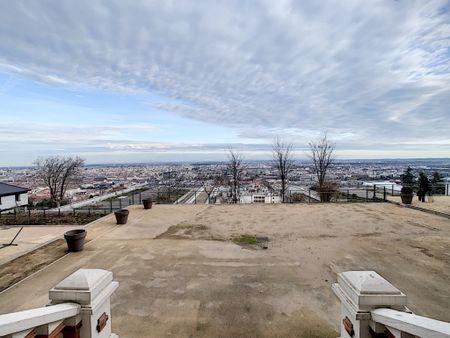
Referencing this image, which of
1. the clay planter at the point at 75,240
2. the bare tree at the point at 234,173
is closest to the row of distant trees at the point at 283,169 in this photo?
the bare tree at the point at 234,173

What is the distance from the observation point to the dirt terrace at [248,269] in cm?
354

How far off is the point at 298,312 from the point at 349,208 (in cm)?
891

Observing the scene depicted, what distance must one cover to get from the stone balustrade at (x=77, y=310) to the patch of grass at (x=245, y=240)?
5078 millimetres

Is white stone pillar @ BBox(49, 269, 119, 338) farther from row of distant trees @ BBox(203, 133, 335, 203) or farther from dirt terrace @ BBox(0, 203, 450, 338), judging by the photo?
row of distant trees @ BBox(203, 133, 335, 203)

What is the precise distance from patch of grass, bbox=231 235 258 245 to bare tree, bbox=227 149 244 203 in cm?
940

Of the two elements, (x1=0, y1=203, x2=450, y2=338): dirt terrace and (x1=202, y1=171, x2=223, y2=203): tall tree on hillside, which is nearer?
(x1=0, y1=203, x2=450, y2=338): dirt terrace

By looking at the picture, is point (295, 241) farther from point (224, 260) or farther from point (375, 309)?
point (375, 309)

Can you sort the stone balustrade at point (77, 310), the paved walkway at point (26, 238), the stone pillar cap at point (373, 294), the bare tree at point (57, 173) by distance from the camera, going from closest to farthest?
the stone balustrade at point (77, 310) → the stone pillar cap at point (373, 294) → the paved walkway at point (26, 238) → the bare tree at point (57, 173)

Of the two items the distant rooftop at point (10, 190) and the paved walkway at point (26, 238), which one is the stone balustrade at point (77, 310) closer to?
the paved walkway at point (26, 238)

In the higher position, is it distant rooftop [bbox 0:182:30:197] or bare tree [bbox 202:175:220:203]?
bare tree [bbox 202:175:220:203]

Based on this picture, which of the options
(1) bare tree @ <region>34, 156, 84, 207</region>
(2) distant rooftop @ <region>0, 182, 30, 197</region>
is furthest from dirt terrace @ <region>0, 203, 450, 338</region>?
(1) bare tree @ <region>34, 156, 84, 207</region>

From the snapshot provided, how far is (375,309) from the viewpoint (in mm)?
1784

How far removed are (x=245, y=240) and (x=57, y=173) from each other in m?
23.5

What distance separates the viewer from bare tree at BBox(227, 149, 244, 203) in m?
17.7
